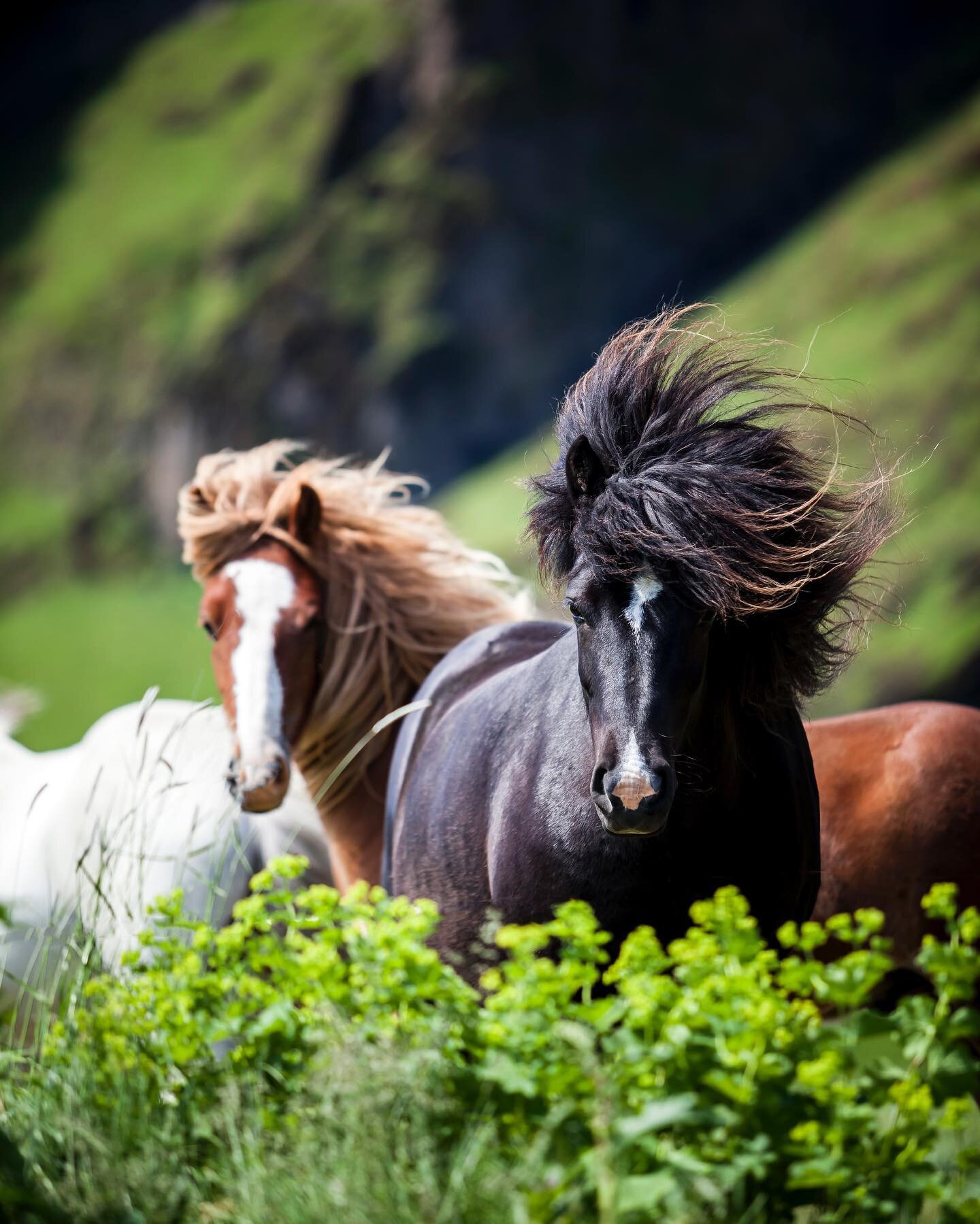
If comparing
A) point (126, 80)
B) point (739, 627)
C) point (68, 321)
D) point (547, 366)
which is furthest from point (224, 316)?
point (739, 627)

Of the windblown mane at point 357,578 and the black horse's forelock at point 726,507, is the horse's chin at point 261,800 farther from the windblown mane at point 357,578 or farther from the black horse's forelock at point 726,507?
the black horse's forelock at point 726,507

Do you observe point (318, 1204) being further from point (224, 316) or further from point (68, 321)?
point (68, 321)

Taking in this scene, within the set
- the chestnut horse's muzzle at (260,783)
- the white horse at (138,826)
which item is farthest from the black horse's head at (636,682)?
the white horse at (138,826)

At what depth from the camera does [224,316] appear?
18.7 meters

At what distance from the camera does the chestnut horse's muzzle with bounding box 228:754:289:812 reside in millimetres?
2973

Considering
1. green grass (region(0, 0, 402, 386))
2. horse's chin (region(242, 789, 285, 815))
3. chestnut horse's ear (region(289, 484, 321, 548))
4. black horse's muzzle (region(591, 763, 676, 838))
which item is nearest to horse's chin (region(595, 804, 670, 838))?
black horse's muzzle (region(591, 763, 676, 838))

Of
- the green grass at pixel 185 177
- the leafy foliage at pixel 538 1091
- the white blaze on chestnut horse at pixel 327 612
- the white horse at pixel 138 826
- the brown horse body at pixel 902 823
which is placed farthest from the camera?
the green grass at pixel 185 177

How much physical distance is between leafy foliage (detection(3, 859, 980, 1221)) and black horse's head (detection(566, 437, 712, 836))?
22 centimetres

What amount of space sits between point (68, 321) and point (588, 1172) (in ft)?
68.4

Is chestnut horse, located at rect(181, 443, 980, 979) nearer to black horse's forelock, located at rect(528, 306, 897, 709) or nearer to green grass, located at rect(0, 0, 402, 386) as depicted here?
black horse's forelock, located at rect(528, 306, 897, 709)

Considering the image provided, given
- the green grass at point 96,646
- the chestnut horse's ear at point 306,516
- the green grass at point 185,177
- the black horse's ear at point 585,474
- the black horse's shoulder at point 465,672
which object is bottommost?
the black horse's shoulder at point 465,672

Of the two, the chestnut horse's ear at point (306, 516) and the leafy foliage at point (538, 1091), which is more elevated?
the chestnut horse's ear at point (306, 516)

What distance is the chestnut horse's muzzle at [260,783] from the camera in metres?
2.97

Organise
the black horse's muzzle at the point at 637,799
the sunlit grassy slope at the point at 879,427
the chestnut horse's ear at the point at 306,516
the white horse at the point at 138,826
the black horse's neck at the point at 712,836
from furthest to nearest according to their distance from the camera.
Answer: the sunlit grassy slope at the point at 879,427 → the chestnut horse's ear at the point at 306,516 → the white horse at the point at 138,826 → the black horse's neck at the point at 712,836 → the black horse's muzzle at the point at 637,799
